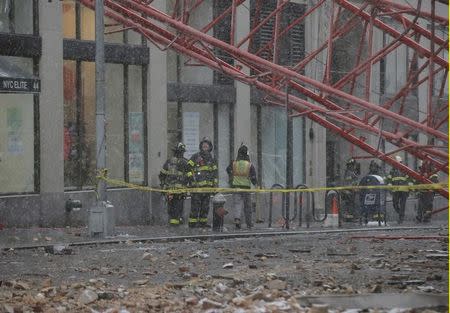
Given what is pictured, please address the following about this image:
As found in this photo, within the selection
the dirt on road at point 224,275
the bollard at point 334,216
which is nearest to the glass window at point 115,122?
the bollard at point 334,216

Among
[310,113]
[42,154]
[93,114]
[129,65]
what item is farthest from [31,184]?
[310,113]

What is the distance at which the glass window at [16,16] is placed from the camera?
2781 centimetres

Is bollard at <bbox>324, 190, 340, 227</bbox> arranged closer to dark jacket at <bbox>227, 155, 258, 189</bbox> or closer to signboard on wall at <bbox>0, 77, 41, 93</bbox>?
dark jacket at <bbox>227, 155, 258, 189</bbox>

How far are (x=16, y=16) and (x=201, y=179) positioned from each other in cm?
552

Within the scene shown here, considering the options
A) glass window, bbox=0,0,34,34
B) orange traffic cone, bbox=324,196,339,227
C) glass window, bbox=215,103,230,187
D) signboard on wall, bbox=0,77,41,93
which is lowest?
orange traffic cone, bbox=324,196,339,227

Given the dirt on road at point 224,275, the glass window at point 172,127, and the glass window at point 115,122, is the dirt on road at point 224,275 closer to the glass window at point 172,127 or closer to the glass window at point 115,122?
the glass window at point 115,122

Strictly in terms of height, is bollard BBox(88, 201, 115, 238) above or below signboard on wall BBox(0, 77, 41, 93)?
below

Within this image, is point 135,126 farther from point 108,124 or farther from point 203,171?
point 203,171

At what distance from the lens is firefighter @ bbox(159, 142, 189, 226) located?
29.0m

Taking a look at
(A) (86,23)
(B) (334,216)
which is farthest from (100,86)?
(B) (334,216)

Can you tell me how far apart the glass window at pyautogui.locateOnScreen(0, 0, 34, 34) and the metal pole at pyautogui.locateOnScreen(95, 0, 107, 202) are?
415 cm

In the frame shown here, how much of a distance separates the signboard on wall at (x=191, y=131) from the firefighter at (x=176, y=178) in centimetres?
417

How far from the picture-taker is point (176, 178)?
29.2 m

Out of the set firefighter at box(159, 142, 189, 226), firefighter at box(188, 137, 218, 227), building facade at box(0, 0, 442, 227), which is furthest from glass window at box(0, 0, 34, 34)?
firefighter at box(188, 137, 218, 227)
